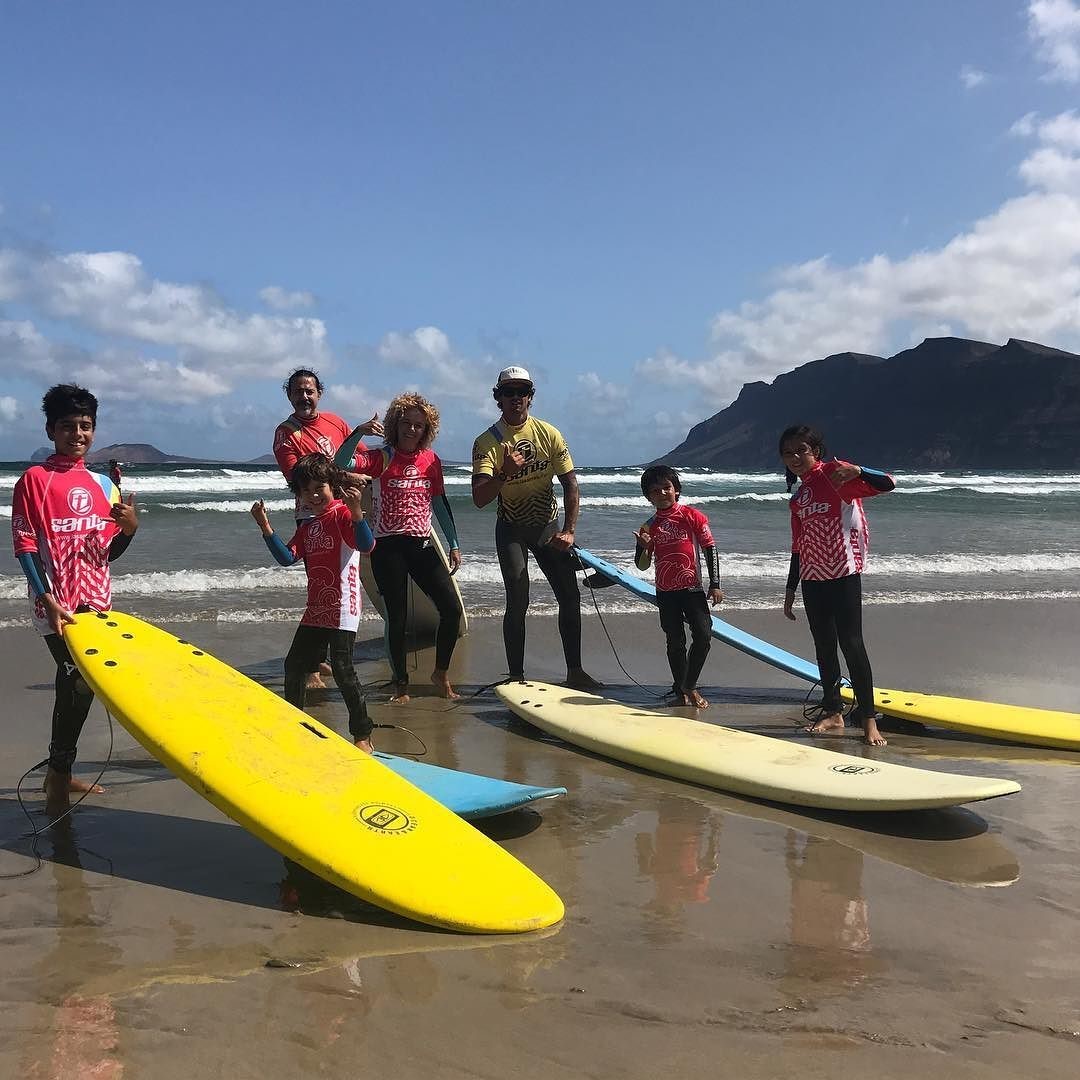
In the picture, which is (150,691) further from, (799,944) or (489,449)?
(489,449)

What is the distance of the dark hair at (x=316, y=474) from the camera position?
418 cm

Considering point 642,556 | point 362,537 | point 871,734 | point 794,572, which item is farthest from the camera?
point 642,556

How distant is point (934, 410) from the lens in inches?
3361

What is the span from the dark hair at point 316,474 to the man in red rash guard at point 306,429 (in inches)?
47.3

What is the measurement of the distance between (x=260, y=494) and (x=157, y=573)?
17.2 metres

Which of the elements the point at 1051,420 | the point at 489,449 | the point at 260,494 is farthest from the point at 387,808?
the point at 1051,420

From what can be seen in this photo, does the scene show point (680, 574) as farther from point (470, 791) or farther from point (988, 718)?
point (470, 791)

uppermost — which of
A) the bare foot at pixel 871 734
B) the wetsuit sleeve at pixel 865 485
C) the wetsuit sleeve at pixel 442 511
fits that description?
the wetsuit sleeve at pixel 865 485

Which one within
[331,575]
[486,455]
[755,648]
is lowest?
[755,648]

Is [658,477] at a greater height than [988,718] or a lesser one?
greater

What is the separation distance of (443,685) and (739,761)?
2.25m

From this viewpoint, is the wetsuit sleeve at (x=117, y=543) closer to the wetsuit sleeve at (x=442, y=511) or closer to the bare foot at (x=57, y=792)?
the bare foot at (x=57, y=792)

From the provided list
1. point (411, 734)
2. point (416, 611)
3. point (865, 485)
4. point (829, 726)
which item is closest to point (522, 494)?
point (411, 734)

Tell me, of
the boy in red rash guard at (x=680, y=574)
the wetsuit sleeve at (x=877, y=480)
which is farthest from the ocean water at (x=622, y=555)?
the wetsuit sleeve at (x=877, y=480)
